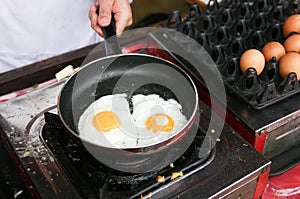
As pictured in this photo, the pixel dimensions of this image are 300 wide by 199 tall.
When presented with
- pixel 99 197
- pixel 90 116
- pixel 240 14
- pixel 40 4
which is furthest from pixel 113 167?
pixel 240 14

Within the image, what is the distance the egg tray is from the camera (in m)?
1.29

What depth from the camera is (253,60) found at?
1354mm

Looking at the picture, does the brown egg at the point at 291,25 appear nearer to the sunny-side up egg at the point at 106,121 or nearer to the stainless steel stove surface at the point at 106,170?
the stainless steel stove surface at the point at 106,170

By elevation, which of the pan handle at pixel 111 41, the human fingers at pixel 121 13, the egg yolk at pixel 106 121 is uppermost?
the human fingers at pixel 121 13

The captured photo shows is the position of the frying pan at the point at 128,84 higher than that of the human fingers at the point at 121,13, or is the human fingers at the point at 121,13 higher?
the human fingers at the point at 121,13

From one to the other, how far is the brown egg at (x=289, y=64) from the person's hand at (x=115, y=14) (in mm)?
573

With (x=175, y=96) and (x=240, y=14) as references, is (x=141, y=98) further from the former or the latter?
(x=240, y=14)

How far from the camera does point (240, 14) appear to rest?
5.39 feet

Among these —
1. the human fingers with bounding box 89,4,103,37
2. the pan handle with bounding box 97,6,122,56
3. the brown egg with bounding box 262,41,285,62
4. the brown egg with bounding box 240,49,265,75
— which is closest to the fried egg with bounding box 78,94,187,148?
the pan handle with bounding box 97,6,122,56

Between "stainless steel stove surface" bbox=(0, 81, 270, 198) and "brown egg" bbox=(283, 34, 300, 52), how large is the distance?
1.59ft

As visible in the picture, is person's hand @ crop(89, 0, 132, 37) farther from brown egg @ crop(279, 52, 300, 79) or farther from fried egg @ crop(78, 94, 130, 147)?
brown egg @ crop(279, 52, 300, 79)

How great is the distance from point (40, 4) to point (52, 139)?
2.20ft

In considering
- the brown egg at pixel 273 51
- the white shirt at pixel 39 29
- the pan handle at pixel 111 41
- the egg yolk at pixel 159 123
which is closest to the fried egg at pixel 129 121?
the egg yolk at pixel 159 123

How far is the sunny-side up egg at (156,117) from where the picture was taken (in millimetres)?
1027
